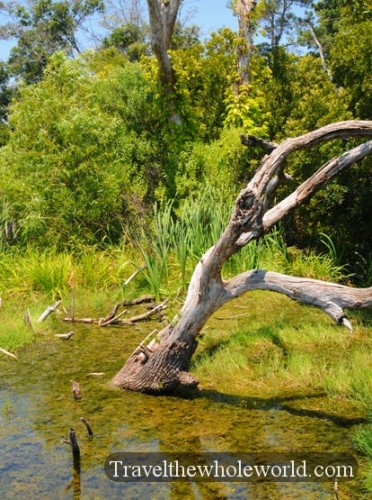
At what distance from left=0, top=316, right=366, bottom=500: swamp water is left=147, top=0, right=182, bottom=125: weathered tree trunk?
22.4 feet

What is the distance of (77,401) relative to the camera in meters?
5.82

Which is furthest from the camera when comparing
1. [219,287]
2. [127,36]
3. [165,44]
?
[127,36]

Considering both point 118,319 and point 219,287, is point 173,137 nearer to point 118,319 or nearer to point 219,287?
point 118,319

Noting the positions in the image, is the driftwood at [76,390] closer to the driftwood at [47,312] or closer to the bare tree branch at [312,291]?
the bare tree branch at [312,291]

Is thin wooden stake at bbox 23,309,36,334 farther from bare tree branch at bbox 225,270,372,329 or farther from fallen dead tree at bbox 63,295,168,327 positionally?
bare tree branch at bbox 225,270,372,329

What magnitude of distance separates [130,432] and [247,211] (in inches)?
78.3

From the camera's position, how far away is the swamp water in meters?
4.38

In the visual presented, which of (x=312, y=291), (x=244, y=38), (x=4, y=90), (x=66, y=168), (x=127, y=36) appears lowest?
(x=312, y=291)

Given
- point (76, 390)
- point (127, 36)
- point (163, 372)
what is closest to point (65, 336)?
point (76, 390)

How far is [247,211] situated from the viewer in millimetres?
5711

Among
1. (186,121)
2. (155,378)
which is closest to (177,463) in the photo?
(155,378)

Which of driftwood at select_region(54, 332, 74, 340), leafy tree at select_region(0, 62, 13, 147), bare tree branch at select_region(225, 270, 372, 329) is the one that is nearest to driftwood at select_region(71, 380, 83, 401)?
bare tree branch at select_region(225, 270, 372, 329)

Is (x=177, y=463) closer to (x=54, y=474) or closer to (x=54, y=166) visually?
(x=54, y=474)

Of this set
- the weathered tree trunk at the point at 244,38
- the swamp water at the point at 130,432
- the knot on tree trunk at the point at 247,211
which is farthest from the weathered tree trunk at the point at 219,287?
the weathered tree trunk at the point at 244,38
